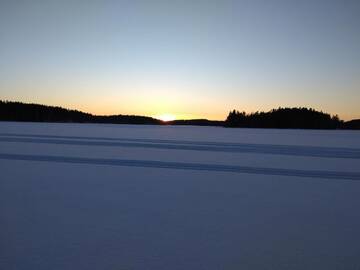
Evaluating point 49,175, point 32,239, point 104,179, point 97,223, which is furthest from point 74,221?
point 49,175

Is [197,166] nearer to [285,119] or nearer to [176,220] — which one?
[176,220]

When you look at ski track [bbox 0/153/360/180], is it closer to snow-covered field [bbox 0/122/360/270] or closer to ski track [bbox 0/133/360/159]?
snow-covered field [bbox 0/122/360/270]

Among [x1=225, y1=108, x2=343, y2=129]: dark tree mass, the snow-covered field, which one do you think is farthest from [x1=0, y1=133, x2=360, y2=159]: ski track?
[x1=225, y1=108, x2=343, y2=129]: dark tree mass

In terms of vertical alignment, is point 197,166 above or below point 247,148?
below

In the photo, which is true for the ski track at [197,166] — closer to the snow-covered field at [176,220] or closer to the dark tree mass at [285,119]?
the snow-covered field at [176,220]

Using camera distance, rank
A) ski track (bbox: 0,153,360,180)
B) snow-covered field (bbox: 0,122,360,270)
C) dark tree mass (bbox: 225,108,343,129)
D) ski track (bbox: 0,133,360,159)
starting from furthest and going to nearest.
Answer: dark tree mass (bbox: 225,108,343,129), ski track (bbox: 0,133,360,159), ski track (bbox: 0,153,360,180), snow-covered field (bbox: 0,122,360,270)

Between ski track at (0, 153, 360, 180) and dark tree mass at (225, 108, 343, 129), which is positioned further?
dark tree mass at (225, 108, 343, 129)

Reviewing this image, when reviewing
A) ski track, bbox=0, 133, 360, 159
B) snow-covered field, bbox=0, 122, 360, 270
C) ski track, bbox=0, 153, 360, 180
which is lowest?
snow-covered field, bbox=0, 122, 360, 270

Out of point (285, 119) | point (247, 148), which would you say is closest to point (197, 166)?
point (247, 148)

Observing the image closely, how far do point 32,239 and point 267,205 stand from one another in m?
2.65

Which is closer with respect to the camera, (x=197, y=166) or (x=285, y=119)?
(x=197, y=166)

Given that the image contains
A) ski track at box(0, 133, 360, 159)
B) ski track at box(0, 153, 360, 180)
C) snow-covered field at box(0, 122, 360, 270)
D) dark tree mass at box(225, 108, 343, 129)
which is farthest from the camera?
dark tree mass at box(225, 108, 343, 129)

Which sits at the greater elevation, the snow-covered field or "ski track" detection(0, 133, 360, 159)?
"ski track" detection(0, 133, 360, 159)

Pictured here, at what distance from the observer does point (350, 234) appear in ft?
11.1
